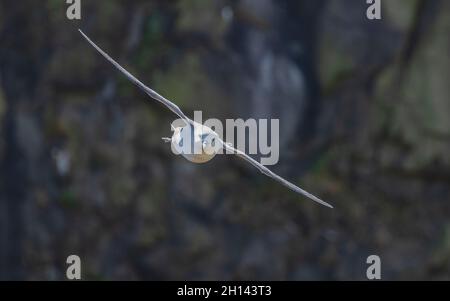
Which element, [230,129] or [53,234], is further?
[53,234]

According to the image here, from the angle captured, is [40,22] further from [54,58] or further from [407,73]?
[407,73]

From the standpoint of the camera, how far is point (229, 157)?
1300 cm

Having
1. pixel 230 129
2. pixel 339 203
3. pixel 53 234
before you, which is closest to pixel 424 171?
pixel 339 203

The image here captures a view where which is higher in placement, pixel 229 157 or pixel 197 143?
pixel 229 157

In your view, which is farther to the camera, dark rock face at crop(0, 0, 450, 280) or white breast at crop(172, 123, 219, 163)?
dark rock face at crop(0, 0, 450, 280)

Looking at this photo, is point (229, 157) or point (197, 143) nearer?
point (197, 143)

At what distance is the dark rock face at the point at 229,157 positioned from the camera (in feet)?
41.6

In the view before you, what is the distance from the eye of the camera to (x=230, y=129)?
40.1ft

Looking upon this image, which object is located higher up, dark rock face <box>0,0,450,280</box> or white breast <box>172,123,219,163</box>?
dark rock face <box>0,0,450,280</box>

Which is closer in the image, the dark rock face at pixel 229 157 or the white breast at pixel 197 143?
the white breast at pixel 197 143

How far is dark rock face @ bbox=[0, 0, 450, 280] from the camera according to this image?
499 inches

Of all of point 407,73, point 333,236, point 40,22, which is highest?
point 40,22

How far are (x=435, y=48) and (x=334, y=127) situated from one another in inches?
65.4

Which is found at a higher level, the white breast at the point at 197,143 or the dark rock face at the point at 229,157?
the dark rock face at the point at 229,157
